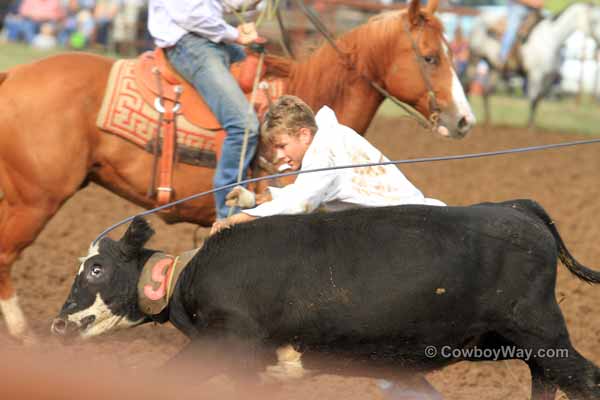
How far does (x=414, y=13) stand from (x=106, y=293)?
10.1 ft

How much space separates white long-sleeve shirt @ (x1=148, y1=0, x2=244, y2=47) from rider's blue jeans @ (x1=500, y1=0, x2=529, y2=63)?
12.6 meters

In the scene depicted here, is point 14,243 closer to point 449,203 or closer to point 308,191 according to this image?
point 308,191

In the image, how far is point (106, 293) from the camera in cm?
346

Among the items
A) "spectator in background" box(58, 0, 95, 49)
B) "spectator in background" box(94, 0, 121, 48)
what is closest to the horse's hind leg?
"spectator in background" box(94, 0, 121, 48)

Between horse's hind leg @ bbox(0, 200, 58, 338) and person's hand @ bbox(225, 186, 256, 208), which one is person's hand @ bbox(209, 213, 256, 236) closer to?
person's hand @ bbox(225, 186, 256, 208)

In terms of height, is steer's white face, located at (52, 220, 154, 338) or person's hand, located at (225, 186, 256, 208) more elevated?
person's hand, located at (225, 186, 256, 208)

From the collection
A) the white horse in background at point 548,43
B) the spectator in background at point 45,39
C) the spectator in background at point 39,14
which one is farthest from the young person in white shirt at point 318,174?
the spectator in background at point 39,14

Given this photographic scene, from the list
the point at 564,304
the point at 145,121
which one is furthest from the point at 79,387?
the point at 564,304

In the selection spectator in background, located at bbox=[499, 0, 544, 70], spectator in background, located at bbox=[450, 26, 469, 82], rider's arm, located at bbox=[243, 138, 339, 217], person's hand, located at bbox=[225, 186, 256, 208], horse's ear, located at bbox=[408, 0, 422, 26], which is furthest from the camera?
spectator in background, located at bbox=[450, 26, 469, 82]

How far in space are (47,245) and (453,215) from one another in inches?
190

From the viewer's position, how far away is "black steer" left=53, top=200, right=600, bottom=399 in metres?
3.31

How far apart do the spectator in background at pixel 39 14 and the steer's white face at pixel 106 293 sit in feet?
70.1

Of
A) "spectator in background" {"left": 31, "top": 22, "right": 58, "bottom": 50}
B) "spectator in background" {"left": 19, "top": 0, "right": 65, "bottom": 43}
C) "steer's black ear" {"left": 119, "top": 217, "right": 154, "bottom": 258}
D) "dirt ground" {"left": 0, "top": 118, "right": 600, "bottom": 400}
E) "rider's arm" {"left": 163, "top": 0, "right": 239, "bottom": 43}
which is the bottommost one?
"spectator in background" {"left": 31, "top": 22, "right": 58, "bottom": 50}

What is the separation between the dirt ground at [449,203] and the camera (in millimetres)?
4770
